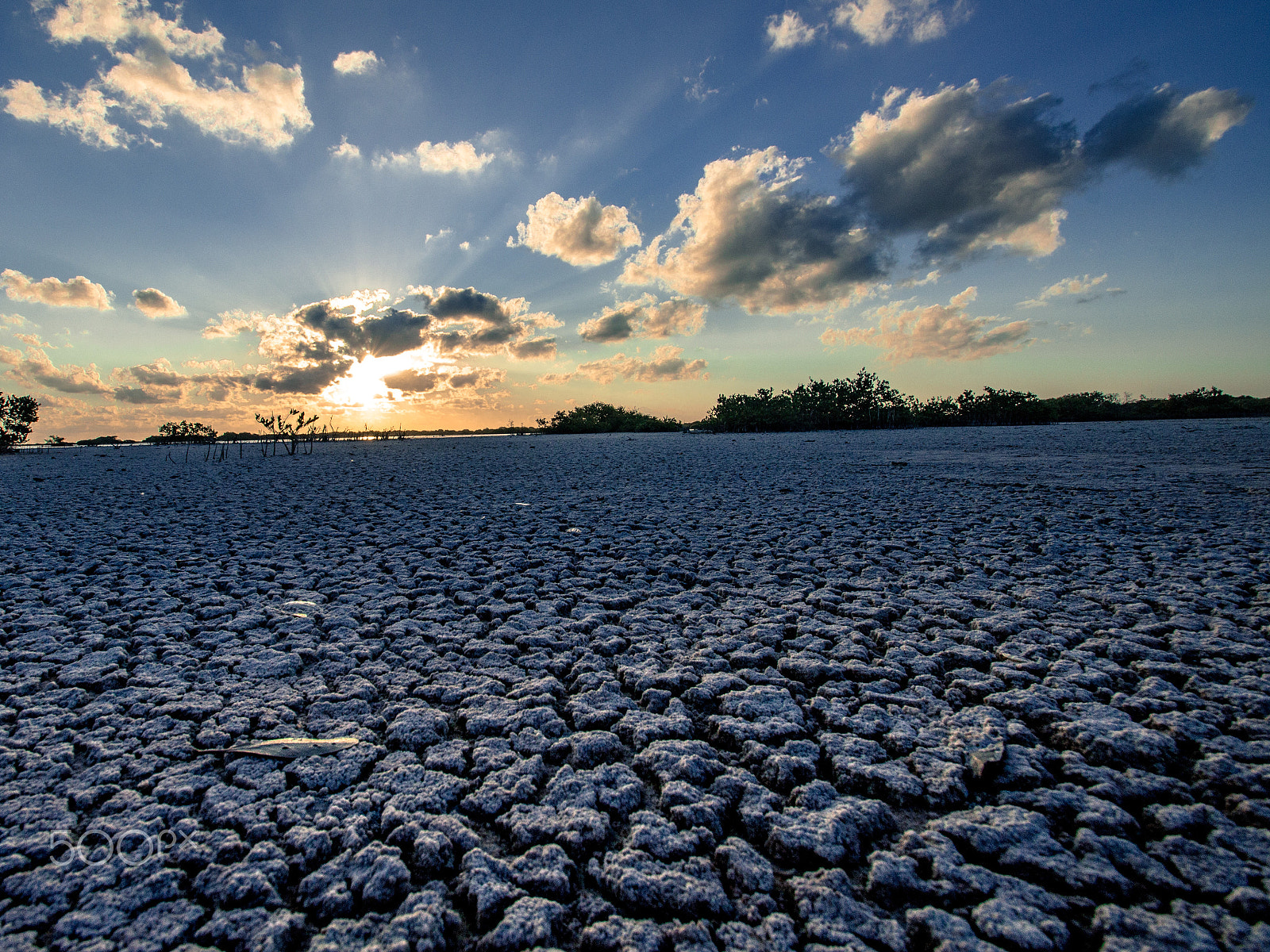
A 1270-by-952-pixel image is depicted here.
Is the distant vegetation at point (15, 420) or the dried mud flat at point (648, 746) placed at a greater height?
the distant vegetation at point (15, 420)

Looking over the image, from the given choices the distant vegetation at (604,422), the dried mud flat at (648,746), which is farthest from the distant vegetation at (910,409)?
the dried mud flat at (648,746)

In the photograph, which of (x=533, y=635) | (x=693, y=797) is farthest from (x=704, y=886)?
(x=533, y=635)

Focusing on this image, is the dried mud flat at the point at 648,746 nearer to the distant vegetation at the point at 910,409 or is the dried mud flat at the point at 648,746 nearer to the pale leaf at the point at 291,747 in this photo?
the pale leaf at the point at 291,747

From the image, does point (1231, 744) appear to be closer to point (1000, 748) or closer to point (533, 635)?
point (1000, 748)

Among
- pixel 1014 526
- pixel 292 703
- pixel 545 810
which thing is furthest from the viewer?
pixel 1014 526

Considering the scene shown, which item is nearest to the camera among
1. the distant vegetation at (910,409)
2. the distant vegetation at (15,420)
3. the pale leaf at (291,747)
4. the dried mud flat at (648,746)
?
the dried mud flat at (648,746)

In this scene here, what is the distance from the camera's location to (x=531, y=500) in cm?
668

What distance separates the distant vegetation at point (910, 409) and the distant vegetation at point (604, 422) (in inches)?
230

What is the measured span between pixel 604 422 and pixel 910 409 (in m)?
18.9

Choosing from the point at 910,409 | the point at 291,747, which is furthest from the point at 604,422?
the point at 291,747

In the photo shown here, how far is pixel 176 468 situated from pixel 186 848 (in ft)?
Result: 42.8

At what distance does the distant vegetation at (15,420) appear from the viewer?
18984 millimetres

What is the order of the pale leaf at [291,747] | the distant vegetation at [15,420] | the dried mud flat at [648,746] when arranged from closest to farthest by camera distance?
the dried mud flat at [648,746]
the pale leaf at [291,747]
the distant vegetation at [15,420]

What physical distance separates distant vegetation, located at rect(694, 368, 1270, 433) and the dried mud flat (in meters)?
28.2
